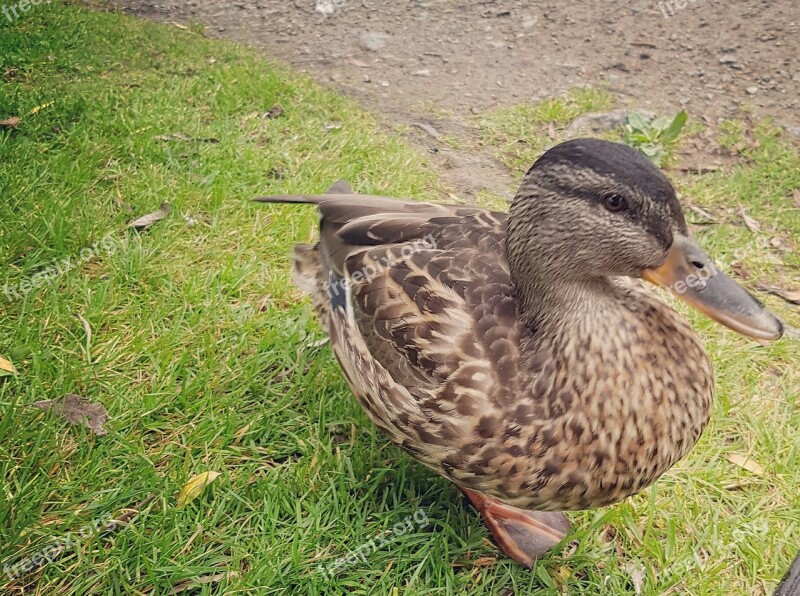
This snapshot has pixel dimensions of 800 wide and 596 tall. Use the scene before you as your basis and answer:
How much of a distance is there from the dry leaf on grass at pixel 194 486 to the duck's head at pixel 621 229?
1350 millimetres

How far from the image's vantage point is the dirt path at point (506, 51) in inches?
184

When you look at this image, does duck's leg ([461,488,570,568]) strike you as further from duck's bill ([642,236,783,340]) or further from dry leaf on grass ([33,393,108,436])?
dry leaf on grass ([33,393,108,436])

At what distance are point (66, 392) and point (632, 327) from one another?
2.01 m

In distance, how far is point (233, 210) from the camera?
331 cm

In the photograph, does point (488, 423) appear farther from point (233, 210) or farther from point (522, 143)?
point (522, 143)

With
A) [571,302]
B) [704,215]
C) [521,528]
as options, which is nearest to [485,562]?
[521,528]

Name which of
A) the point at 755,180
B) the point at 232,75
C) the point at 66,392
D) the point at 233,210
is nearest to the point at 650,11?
the point at 755,180

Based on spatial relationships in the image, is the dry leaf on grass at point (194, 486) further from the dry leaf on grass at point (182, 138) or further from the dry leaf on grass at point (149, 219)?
the dry leaf on grass at point (182, 138)

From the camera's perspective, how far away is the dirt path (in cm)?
467

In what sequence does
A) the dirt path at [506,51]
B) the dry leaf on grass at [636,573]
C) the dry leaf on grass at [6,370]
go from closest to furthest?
the dry leaf on grass at [636,573] < the dry leaf on grass at [6,370] < the dirt path at [506,51]

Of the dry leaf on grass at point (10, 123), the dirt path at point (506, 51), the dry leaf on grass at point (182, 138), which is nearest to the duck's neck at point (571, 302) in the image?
the dirt path at point (506, 51)

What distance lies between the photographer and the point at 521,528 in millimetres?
2133

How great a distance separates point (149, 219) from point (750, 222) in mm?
3403

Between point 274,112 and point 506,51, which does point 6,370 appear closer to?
point 274,112
